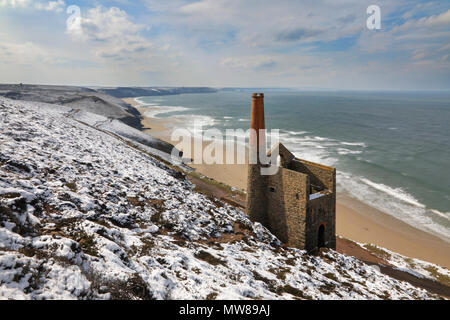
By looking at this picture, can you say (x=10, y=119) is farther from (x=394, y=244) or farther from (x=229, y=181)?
(x=394, y=244)

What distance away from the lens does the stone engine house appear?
1511cm

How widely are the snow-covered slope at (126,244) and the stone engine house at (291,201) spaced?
159 centimetres

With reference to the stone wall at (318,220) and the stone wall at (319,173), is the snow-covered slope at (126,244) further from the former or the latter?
the stone wall at (319,173)

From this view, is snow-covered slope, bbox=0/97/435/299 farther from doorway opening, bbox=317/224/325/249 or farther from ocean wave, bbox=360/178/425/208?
ocean wave, bbox=360/178/425/208

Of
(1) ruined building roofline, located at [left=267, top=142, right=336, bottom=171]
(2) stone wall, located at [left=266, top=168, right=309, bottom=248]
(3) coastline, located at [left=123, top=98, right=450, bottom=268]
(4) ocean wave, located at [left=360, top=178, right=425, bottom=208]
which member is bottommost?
(3) coastline, located at [left=123, top=98, right=450, bottom=268]

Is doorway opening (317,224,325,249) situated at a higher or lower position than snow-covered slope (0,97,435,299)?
lower

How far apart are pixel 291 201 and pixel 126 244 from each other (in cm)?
1034

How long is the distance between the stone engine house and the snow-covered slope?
1589 millimetres

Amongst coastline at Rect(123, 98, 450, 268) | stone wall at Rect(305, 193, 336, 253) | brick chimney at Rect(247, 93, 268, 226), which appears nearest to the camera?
stone wall at Rect(305, 193, 336, 253)

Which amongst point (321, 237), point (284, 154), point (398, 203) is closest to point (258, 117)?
point (284, 154)

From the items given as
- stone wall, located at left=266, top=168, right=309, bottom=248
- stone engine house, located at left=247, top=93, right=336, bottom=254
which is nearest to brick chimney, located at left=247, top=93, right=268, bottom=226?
stone engine house, located at left=247, top=93, right=336, bottom=254

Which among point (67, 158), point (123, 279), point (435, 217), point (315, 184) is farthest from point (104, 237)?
point (435, 217)

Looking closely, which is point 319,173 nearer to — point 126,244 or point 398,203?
point 126,244
